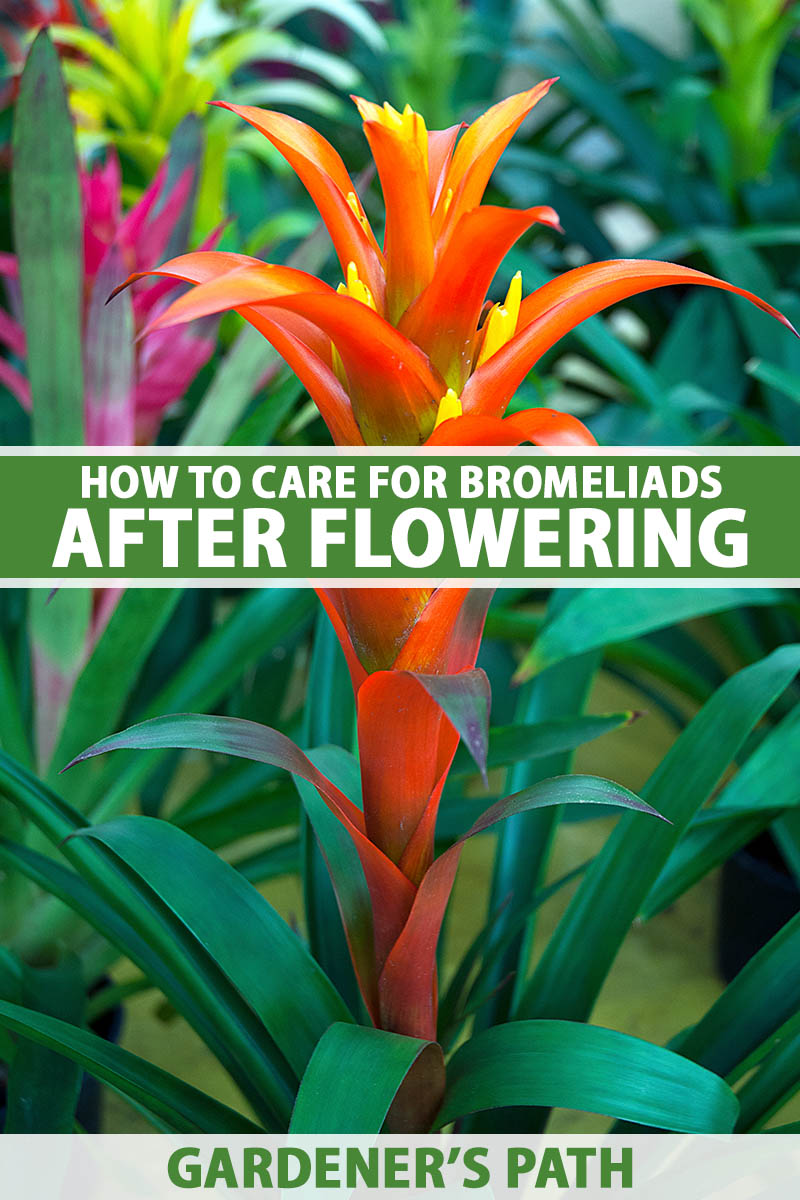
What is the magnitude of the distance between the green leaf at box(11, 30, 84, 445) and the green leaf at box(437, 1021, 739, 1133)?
21.1 inches

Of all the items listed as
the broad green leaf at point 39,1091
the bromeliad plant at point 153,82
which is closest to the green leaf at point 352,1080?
the broad green leaf at point 39,1091

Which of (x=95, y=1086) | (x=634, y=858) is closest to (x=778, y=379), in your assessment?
(x=634, y=858)

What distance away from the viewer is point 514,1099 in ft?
1.65

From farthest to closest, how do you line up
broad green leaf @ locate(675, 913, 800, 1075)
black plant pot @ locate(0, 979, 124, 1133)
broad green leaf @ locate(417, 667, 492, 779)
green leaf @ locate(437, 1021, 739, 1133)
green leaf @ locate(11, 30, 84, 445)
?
black plant pot @ locate(0, 979, 124, 1133)
green leaf @ locate(11, 30, 84, 445)
broad green leaf @ locate(675, 913, 800, 1075)
green leaf @ locate(437, 1021, 739, 1133)
broad green leaf @ locate(417, 667, 492, 779)

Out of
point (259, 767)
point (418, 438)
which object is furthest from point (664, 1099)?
point (259, 767)

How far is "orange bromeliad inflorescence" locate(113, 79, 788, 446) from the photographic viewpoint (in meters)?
0.40

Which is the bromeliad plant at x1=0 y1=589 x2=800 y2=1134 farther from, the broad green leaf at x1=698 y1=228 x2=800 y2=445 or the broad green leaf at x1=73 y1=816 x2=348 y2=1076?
the broad green leaf at x1=698 y1=228 x2=800 y2=445

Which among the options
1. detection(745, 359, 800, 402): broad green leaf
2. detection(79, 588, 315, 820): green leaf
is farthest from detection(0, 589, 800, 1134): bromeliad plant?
detection(745, 359, 800, 402): broad green leaf

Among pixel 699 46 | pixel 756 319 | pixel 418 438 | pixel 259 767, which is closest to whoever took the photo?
pixel 418 438

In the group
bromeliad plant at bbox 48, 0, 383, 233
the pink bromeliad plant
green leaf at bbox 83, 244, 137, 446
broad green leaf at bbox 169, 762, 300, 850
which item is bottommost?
broad green leaf at bbox 169, 762, 300, 850

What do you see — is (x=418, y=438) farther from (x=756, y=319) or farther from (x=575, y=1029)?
(x=756, y=319)

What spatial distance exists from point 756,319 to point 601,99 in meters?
0.56

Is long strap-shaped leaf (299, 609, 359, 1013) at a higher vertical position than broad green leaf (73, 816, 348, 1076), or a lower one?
higher
